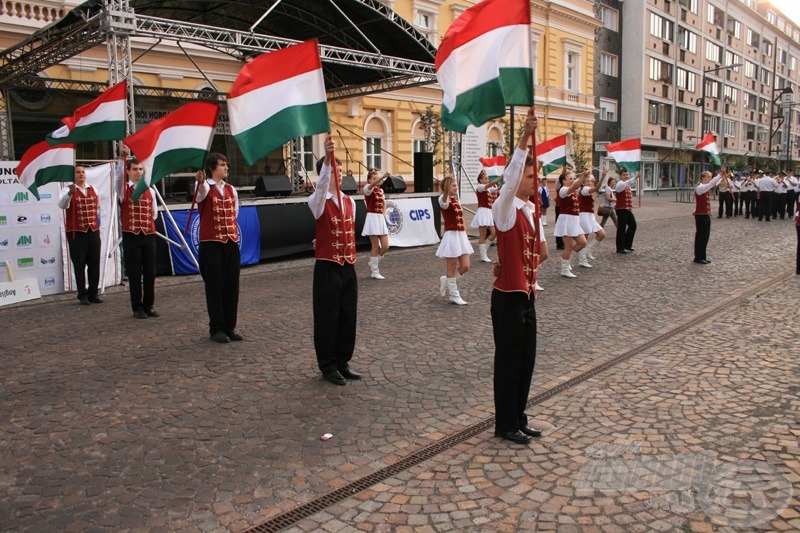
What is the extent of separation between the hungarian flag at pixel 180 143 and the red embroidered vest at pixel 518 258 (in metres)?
4.06

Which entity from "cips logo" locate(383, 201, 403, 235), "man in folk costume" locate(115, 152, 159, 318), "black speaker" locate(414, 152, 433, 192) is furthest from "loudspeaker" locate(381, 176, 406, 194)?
"man in folk costume" locate(115, 152, 159, 318)

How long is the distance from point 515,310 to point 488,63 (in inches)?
69.8

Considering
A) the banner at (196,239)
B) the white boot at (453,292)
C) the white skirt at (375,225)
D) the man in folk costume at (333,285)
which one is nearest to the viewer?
the man in folk costume at (333,285)

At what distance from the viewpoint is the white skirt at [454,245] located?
9805 mm

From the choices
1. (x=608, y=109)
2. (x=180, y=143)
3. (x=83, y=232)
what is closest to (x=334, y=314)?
(x=180, y=143)

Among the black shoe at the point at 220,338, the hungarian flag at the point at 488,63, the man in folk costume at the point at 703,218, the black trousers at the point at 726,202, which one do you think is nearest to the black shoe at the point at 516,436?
the hungarian flag at the point at 488,63

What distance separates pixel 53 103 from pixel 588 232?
1410 cm

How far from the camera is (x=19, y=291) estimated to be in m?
10.4

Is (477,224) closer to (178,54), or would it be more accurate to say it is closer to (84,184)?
(84,184)

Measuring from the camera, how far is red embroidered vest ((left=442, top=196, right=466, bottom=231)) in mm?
10172

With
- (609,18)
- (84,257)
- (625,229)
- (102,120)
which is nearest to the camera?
(102,120)

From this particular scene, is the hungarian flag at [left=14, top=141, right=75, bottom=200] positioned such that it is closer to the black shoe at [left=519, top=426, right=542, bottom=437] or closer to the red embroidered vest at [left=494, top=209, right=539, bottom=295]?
the red embroidered vest at [left=494, top=209, right=539, bottom=295]

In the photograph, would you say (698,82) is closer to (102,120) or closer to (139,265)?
(102,120)

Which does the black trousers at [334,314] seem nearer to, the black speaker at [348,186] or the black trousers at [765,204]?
the black speaker at [348,186]
